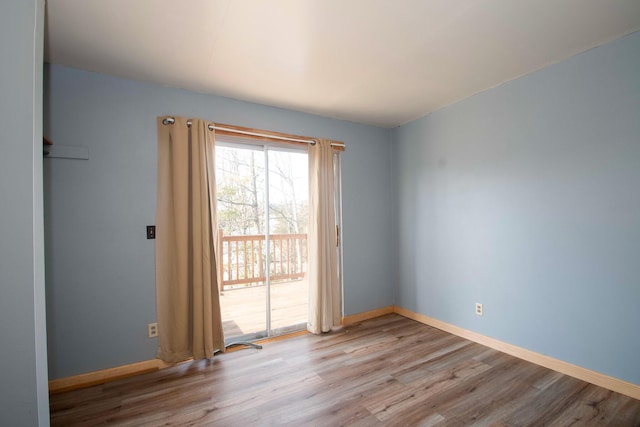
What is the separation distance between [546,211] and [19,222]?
320cm

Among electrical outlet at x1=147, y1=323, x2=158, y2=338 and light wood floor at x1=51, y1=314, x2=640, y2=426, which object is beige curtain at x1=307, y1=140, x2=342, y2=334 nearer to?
light wood floor at x1=51, y1=314, x2=640, y2=426

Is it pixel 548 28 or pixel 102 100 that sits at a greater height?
pixel 548 28

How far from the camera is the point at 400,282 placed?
3613 mm

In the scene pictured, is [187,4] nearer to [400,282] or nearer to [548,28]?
[548,28]

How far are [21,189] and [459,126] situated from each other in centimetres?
331

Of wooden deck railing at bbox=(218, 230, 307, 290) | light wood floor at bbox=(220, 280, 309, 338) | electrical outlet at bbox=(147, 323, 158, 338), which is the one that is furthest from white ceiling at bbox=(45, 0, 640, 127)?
light wood floor at bbox=(220, 280, 309, 338)

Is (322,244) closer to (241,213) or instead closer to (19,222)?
(241,213)

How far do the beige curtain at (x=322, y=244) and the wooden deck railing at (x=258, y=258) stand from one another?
281 mm

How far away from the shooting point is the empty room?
158 cm

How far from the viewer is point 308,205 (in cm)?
317

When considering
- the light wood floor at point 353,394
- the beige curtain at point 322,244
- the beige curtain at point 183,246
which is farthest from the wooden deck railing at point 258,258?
the light wood floor at point 353,394

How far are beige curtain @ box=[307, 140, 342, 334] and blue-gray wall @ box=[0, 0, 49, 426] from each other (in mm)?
2250

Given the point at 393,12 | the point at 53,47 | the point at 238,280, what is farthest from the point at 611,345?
the point at 53,47

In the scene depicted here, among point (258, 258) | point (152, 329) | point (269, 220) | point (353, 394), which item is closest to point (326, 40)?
point (269, 220)
